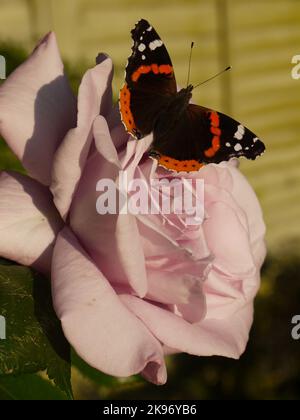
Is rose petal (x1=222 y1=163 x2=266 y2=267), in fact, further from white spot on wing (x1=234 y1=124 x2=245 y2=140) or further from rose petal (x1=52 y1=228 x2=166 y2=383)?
rose petal (x1=52 y1=228 x2=166 y2=383)

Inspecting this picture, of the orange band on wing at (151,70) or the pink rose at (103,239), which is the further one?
the orange band on wing at (151,70)

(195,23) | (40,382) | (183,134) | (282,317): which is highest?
(183,134)

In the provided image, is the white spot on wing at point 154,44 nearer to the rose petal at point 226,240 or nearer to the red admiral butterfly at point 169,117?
the red admiral butterfly at point 169,117

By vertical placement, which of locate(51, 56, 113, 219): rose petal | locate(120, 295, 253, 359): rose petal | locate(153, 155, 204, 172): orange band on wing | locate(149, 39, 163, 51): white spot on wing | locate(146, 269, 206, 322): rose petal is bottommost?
locate(120, 295, 253, 359): rose petal

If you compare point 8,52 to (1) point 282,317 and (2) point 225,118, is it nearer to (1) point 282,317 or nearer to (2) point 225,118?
(2) point 225,118

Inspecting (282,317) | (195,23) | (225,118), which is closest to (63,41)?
(195,23)

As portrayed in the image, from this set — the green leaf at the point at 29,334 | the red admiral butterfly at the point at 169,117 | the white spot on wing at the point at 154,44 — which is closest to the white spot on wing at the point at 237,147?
the red admiral butterfly at the point at 169,117

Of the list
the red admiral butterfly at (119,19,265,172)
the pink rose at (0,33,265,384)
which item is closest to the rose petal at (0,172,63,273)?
the pink rose at (0,33,265,384)
